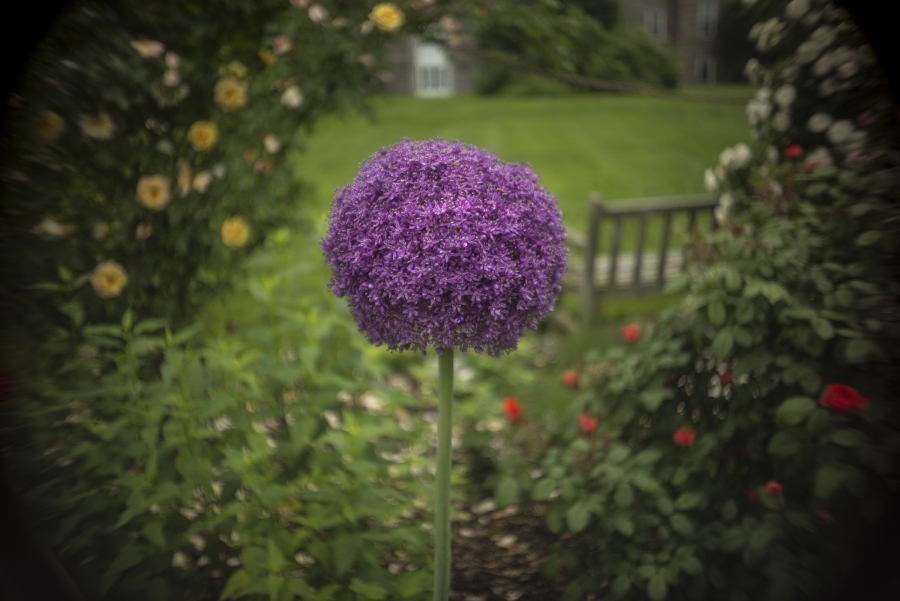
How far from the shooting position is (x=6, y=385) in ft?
5.19

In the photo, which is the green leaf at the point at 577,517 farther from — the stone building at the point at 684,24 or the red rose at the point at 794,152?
the stone building at the point at 684,24

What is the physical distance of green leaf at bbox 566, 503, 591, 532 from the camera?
171 centimetres

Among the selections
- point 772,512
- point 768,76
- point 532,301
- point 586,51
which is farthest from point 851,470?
point 586,51

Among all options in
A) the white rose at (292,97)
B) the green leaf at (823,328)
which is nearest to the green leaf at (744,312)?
the green leaf at (823,328)

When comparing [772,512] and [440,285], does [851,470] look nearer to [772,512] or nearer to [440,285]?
[772,512]

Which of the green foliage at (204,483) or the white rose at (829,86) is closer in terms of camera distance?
the green foliage at (204,483)

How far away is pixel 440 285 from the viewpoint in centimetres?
115

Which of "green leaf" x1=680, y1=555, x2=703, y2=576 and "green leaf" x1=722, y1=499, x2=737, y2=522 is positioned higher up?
"green leaf" x1=722, y1=499, x2=737, y2=522

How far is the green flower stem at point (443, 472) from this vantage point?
52.7 inches

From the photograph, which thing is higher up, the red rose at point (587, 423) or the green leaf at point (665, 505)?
the red rose at point (587, 423)

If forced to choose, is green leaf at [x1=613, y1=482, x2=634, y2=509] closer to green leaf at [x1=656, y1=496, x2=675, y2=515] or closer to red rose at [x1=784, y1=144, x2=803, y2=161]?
green leaf at [x1=656, y1=496, x2=675, y2=515]

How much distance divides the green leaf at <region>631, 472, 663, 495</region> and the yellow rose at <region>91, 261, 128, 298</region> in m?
2.09

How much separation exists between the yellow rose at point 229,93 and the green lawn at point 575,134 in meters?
0.46

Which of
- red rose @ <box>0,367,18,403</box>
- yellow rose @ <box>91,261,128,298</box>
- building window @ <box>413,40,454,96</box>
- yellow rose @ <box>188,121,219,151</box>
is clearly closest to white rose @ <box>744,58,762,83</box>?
building window @ <box>413,40,454,96</box>
